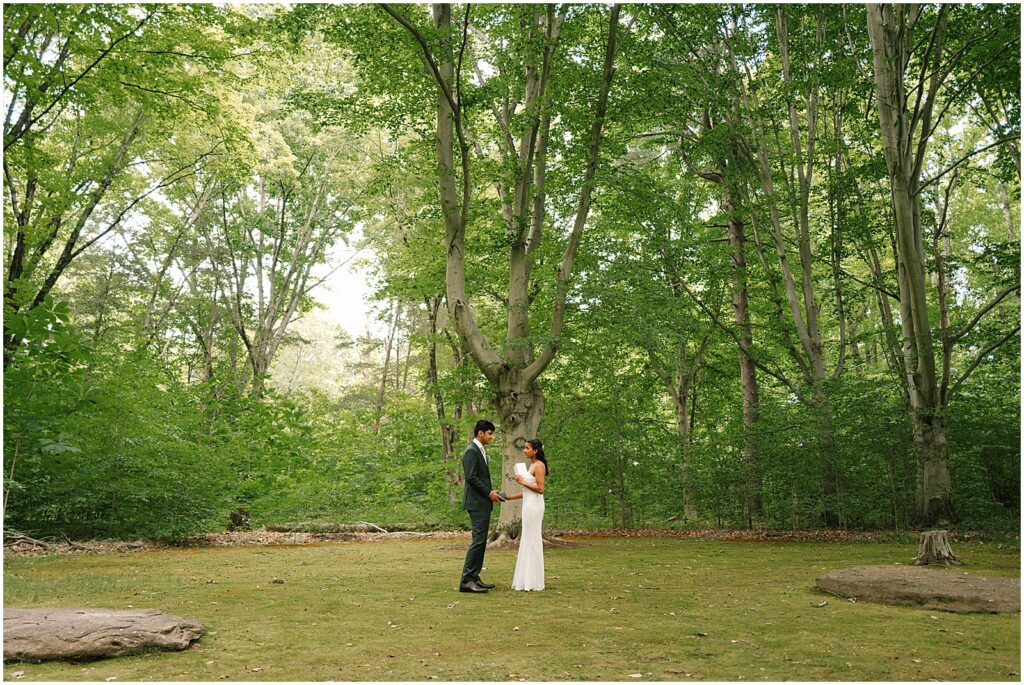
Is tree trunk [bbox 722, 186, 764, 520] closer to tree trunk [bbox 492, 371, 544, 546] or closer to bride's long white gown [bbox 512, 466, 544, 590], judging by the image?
tree trunk [bbox 492, 371, 544, 546]

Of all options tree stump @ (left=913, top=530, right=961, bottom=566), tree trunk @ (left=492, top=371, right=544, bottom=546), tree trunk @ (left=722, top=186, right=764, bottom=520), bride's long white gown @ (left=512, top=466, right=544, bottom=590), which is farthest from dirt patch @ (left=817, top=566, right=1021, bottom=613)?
tree trunk @ (left=722, top=186, right=764, bottom=520)

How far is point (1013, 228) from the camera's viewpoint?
2559 centimetres

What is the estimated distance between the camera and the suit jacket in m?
7.98

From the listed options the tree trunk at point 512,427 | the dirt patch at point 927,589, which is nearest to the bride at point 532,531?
the dirt patch at point 927,589

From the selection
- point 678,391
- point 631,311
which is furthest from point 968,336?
point 678,391

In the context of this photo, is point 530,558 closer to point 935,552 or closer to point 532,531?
point 532,531

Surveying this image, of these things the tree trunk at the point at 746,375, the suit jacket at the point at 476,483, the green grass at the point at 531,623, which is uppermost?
the tree trunk at the point at 746,375

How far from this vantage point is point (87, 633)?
16.1ft

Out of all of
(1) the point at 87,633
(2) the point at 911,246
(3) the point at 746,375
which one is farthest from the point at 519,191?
(1) the point at 87,633

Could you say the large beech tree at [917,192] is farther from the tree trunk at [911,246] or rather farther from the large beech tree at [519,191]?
the large beech tree at [519,191]

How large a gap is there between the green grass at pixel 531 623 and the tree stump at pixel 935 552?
1.15 feet

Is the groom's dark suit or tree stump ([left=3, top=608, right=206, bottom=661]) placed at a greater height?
the groom's dark suit

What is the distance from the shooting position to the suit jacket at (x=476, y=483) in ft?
26.2

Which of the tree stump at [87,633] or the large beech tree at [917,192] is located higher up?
the large beech tree at [917,192]
